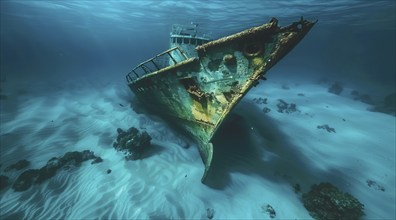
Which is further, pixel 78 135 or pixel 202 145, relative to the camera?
pixel 78 135

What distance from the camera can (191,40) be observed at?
11.0 metres

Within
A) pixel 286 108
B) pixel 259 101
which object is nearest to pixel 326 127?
pixel 286 108

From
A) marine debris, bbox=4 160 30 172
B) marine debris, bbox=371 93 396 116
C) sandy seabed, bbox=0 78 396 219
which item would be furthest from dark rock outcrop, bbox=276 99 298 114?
marine debris, bbox=4 160 30 172

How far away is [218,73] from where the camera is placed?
645 cm

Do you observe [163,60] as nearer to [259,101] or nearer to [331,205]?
[331,205]

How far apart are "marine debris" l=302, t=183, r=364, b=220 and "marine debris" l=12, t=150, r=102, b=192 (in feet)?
27.7

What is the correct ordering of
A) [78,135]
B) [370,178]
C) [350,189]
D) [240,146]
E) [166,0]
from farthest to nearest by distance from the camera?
[166,0], [78,135], [240,146], [370,178], [350,189]

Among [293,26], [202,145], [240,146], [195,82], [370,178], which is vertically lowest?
[370,178]

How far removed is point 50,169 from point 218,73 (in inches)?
284

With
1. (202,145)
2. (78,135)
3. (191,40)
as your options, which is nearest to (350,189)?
(202,145)

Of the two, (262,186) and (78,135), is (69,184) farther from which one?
(262,186)

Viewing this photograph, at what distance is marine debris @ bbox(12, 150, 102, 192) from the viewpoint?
24.8 feet

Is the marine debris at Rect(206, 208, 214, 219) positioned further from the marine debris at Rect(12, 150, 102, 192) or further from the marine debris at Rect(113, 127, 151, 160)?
the marine debris at Rect(12, 150, 102, 192)

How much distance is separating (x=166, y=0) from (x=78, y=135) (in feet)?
56.7
